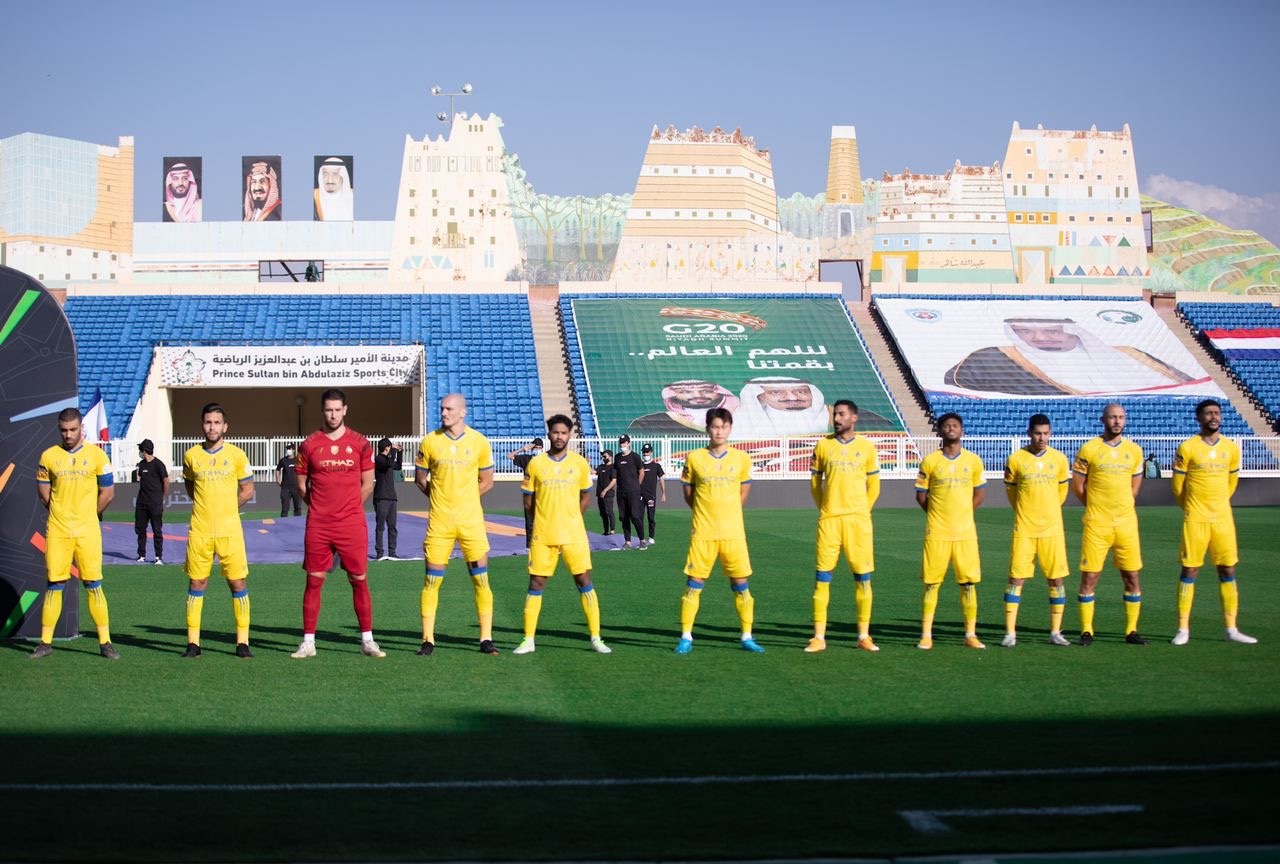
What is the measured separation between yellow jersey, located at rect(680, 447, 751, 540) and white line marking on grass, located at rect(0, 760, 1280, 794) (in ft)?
12.1

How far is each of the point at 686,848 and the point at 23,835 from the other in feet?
8.84

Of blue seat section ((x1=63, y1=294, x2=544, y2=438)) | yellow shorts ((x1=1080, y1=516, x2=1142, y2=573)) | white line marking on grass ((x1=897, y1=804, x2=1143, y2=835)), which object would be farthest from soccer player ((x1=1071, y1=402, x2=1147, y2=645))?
blue seat section ((x1=63, y1=294, x2=544, y2=438))

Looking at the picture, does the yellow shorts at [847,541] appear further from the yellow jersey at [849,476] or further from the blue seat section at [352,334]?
the blue seat section at [352,334]

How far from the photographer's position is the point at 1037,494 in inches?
405

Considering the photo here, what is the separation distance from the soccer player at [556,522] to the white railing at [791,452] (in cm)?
2106

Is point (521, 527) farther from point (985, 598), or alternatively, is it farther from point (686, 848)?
point (686, 848)

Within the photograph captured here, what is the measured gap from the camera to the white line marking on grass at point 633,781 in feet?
20.2

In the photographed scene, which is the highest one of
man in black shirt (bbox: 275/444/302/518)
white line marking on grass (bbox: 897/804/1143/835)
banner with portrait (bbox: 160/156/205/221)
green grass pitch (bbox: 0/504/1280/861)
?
banner with portrait (bbox: 160/156/205/221)

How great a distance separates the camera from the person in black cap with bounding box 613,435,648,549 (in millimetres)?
19688

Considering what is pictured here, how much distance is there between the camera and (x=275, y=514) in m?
28.3

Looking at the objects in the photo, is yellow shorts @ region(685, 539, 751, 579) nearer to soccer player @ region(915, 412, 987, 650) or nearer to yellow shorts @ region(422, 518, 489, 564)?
soccer player @ region(915, 412, 987, 650)

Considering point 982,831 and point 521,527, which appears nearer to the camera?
point 982,831

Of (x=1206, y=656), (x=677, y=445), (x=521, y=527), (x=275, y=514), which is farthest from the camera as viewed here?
(x=677, y=445)

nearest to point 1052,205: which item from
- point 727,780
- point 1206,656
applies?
point 1206,656
